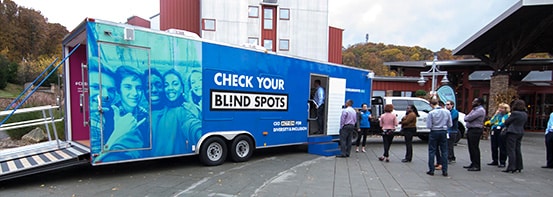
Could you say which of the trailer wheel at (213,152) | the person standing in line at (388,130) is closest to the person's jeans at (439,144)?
the person standing in line at (388,130)

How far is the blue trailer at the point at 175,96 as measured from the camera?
4.93 metres

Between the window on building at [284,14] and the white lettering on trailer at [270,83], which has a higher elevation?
the window on building at [284,14]

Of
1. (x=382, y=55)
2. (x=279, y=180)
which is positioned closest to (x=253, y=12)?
(x=279, y=180)

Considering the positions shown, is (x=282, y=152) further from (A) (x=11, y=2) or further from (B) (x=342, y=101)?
(A) (x=11, y=2)

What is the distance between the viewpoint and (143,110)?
5.30 m

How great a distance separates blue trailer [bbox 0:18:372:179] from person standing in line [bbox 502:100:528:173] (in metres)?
4.04

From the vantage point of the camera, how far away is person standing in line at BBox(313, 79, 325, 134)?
8.60 m

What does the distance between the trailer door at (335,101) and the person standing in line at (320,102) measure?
0.73ft

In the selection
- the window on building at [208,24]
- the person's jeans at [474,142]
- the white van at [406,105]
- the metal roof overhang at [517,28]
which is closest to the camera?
the person's jeans at [474,142]

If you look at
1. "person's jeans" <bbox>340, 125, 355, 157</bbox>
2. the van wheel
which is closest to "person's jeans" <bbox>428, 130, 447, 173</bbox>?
"person's jeans" <bbox>340, 125, 355, 157</bbox>

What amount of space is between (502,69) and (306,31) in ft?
47.9

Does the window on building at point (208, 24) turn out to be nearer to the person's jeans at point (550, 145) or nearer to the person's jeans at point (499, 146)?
the person's jeans at point (499, 146)

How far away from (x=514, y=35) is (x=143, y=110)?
16731mm

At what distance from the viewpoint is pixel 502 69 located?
15.2m
